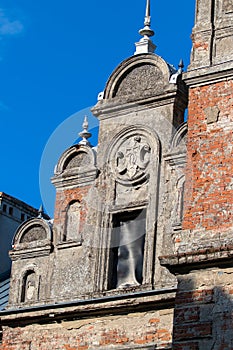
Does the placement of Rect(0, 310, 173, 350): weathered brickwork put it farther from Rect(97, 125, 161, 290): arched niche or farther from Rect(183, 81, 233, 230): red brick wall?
Rect(183, 81, 233, 230): red brick wall

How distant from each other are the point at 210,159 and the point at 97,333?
4087 mm

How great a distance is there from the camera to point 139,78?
55.4 feet

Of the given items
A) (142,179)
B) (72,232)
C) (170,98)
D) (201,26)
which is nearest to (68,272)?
(72,232)

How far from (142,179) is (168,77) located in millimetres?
1676

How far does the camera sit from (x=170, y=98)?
16.3m

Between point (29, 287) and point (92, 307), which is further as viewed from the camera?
point (29, 287)

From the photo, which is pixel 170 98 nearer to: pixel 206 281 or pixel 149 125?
pixel 149 125

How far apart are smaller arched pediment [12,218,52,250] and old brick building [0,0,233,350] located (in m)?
0.02

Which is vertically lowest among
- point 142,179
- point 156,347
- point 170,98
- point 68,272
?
point 156,347

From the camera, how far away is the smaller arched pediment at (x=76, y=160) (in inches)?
671

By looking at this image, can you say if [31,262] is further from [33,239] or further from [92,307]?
[92,307]

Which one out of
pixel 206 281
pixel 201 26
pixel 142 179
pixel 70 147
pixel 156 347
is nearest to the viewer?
pixel 206 281

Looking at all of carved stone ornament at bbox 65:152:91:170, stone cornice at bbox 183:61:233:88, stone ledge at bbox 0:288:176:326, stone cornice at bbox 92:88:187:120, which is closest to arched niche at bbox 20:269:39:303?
stone ledge at bbox 0:288:176:326

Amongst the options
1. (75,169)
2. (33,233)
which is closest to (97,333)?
(33,233)
